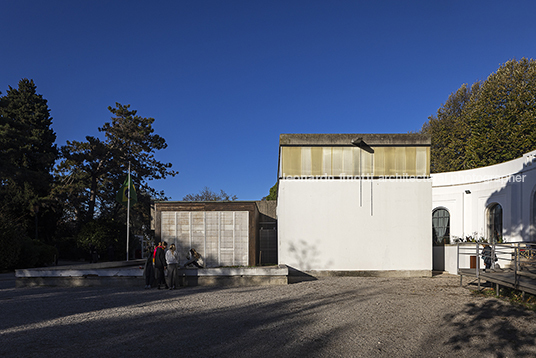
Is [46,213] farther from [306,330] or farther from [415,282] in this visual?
[306,330]

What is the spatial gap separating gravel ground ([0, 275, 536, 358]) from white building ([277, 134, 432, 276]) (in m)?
4.43

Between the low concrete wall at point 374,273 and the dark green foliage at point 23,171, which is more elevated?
the dark green foliage at point 23,171

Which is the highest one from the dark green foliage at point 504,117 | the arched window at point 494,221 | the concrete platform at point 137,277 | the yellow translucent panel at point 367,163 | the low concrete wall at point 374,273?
the dark green foliage at point 504,117

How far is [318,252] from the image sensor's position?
653 inches

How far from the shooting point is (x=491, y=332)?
698 centimetres

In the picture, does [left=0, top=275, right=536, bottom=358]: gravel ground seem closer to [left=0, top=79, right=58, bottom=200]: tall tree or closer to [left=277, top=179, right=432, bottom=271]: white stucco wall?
[left=277, top=179, right=432, bottom=271]: white stucco wall

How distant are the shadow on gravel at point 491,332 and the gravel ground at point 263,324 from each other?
17mm

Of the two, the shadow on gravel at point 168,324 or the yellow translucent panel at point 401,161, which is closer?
the shadow on gravel at point 168,324

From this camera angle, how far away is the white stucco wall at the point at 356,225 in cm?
1656

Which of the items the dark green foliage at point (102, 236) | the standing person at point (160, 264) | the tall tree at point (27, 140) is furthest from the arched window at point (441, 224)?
the tall tree at point (27, 140)

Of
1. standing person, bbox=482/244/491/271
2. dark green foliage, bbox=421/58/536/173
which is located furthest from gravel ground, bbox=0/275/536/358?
dark green foliage, bbox=421/58/536/173

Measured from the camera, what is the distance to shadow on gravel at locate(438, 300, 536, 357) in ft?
19.8

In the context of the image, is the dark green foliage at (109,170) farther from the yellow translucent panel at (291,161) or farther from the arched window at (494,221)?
the arched window at (494,221)

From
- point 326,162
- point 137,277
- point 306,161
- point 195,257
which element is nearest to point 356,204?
point 326,162
